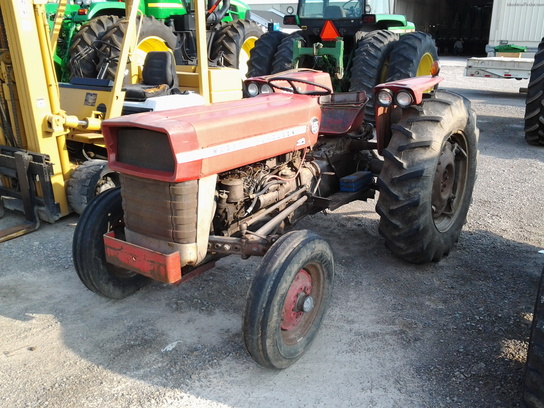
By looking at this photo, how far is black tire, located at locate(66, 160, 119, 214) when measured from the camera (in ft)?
15.4

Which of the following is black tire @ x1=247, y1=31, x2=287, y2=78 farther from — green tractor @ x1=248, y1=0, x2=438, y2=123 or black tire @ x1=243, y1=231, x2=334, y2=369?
black tire @ x1=243, y1=231, x2=334, y2=369

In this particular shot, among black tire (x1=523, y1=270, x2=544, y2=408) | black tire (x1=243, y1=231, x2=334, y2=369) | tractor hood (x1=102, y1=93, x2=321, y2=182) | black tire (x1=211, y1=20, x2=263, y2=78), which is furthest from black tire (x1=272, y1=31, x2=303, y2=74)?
black tire (x1=523, y1=270, x2=544, y2=408)

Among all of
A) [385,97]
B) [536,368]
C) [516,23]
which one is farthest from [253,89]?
[516,23]

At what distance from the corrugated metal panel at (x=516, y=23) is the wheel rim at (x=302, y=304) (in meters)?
14.8

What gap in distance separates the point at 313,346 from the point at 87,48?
19.1ft

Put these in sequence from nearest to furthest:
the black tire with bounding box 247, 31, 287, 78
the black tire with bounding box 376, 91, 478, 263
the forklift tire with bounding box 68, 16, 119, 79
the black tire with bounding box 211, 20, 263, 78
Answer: the black tire with bounding box 376, 91, 478, 263 → the forklift tire with bounding box 68, 16, 119, 79 → the black tire with bounding box 247, 31, 287, 78 → the black tire with bounding box 211, 20, 263, 78

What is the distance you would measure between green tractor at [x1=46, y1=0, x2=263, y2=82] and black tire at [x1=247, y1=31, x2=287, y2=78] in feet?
1.35

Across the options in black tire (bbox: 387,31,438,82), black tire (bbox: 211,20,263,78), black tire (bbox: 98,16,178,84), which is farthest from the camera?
black tire (bbox: 211,20,263,78)

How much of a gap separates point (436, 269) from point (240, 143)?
1.97 m

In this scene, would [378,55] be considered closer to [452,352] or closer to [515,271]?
[515,271]

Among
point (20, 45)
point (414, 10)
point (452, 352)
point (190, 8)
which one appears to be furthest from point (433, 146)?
point (414, 10)

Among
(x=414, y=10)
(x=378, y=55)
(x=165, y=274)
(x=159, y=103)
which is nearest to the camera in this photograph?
(x=165, y=274)

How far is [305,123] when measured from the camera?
11.6 ft

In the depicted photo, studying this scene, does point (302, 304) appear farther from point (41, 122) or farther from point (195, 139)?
point (41, 122)
